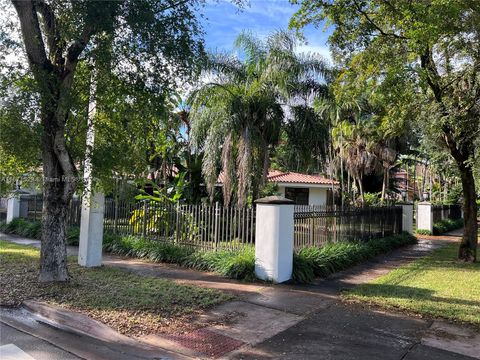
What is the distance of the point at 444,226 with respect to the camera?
2345 cm

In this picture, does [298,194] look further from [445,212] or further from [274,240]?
[274,240]

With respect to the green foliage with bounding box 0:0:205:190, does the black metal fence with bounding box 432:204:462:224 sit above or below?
below

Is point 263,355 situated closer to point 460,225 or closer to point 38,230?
point 38,230

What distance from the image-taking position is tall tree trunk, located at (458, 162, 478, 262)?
12.1 m

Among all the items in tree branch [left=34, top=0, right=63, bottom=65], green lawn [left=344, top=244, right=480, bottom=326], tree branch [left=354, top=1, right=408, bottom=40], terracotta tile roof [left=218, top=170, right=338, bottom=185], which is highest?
tree branch [left=354, top=1, right=408, bottom=40]

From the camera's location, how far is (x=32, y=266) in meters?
9.48

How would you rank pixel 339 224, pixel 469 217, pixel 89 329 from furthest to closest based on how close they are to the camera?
1. pixel 339 224
2. pixel 469 217
3. pixel 89 329

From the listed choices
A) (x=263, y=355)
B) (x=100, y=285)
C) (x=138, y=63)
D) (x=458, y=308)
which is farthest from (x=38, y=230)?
(x=458, y=308)

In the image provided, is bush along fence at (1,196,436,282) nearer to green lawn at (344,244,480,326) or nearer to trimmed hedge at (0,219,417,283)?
trimmed hedge at (0,219,417,283)

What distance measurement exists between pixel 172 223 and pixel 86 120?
4883 mm

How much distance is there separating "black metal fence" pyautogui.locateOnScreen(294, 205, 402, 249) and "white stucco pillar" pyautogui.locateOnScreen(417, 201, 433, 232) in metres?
5.30

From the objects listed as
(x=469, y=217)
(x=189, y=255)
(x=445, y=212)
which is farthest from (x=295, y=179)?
(x=189, y=255)

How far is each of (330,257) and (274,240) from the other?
8.02 feet

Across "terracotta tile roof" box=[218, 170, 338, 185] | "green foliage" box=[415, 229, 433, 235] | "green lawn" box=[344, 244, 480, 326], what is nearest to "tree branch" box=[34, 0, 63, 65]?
"green lawn" box=[344, 244, 480, 326]
